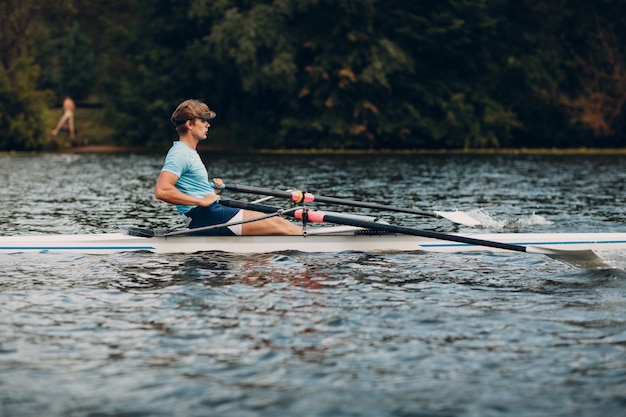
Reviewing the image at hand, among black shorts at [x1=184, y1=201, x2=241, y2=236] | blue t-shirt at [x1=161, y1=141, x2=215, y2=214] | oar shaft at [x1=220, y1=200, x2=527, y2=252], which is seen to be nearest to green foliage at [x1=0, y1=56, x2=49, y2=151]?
black shorts at [x1=184, y1=201, x2=241, y2=236]

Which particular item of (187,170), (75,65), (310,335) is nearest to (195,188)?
(187,170)

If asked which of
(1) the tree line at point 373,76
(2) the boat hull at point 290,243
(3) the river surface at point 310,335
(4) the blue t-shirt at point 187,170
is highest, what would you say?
(1) the tree line at point 373,76

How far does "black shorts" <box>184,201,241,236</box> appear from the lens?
1155 centimetres

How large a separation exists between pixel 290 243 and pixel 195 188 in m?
1.33

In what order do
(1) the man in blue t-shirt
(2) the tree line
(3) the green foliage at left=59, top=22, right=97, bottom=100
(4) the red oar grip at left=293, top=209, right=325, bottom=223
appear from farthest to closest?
(3) the green foliage at left=59, top=22, right=97, bottom=100
(2) the tree line
(4) the red oar grip at left=293, top=209, right=325, bottom=223
(1) the man in blue t-shirt

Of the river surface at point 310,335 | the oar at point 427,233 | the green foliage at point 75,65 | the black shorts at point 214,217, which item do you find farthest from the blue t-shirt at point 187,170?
the green foliage at point 75,65

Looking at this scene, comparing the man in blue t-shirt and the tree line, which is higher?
the tree line

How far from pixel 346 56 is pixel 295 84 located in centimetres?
277

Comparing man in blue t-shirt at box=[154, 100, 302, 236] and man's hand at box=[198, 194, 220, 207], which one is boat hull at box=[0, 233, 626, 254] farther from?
man's hand at box=[198, 194, 220, 207]

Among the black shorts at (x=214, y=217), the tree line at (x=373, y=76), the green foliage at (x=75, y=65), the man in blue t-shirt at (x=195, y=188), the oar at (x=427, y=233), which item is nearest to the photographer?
the oar at (x=427, y=233)

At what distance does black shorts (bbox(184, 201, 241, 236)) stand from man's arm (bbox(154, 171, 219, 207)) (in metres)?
0.31

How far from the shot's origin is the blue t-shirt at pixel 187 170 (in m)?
11.2

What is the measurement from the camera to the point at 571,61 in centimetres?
4881

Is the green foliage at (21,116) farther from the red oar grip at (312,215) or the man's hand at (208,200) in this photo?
the red oar grip at (312,215)
